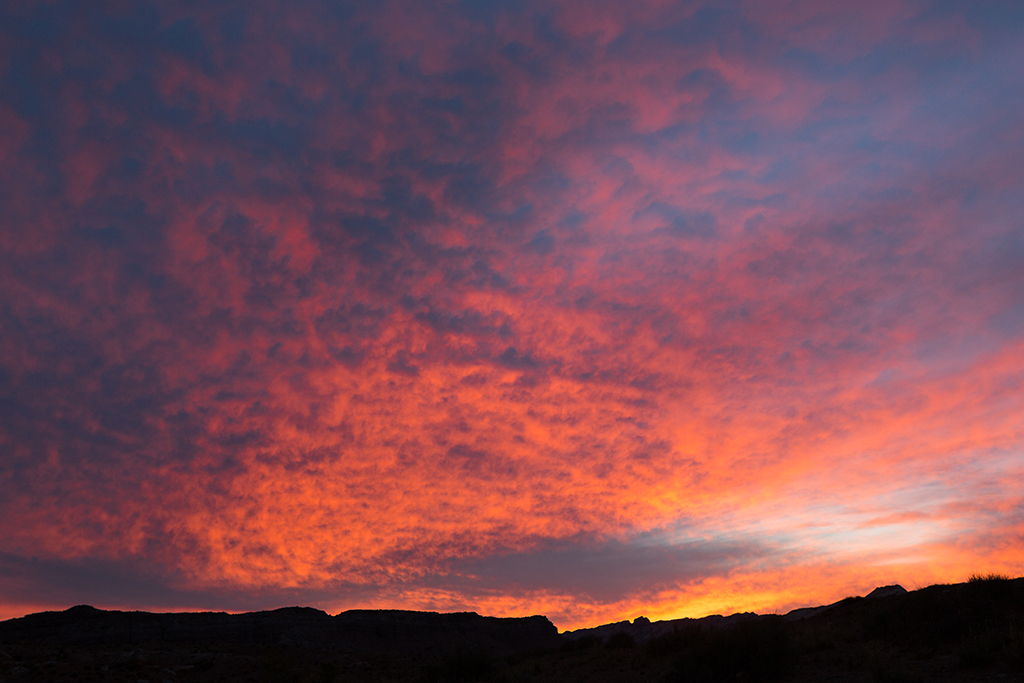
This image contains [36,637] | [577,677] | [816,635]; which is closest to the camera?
[816,635]

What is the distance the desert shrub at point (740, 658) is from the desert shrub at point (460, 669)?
40.7 ft

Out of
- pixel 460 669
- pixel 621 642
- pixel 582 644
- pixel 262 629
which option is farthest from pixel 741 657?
pixel 262 629

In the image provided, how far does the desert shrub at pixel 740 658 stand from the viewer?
20.9 metres

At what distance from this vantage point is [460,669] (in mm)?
31922

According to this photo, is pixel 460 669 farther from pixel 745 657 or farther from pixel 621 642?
pixel 745 657

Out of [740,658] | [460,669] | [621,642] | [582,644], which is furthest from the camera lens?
[582,644]

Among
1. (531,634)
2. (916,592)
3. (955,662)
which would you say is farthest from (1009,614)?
(531,634)

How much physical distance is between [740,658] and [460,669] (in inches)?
642

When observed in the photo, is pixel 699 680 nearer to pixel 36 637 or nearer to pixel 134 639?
pixel 134 639

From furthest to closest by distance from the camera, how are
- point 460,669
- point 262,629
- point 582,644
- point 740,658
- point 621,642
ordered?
point 262,629
point 582,644
point 621,642
point 460,669
point 740,658

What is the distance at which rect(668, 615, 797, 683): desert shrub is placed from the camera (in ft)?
68.6

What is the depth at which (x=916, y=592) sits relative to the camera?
26734 mm

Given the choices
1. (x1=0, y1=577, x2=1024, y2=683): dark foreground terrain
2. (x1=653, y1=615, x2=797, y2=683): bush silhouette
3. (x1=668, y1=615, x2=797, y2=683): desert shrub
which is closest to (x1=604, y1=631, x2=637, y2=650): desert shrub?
(x1=0, y1=577, x2=1024, y2=683): dark foreground terrain

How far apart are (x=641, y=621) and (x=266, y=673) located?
112997mm
